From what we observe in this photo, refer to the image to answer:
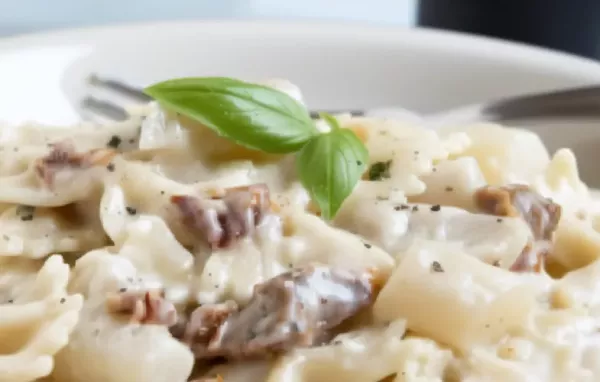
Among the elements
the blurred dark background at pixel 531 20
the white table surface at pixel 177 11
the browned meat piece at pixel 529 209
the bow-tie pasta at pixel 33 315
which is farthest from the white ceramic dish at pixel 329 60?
the bow-tie pasta at pixel 33 315

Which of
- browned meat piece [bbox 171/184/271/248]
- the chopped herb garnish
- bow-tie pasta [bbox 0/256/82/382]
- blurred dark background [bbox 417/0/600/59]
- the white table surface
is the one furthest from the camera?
the white table surface

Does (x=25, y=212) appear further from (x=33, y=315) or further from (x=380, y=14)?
(x=380, y=14)

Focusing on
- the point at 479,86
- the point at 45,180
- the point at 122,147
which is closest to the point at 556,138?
the point at 479,86

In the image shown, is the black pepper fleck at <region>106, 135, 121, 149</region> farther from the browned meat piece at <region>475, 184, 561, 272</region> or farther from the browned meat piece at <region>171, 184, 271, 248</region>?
the browned meat piece at <region>475, 184, 561, 272</region>

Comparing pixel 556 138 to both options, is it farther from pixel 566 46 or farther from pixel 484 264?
pixel 484 264

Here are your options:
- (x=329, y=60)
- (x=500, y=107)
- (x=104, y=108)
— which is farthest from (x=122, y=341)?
(x=329, y=60)

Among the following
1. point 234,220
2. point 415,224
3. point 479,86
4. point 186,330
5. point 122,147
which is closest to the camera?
point 186,330

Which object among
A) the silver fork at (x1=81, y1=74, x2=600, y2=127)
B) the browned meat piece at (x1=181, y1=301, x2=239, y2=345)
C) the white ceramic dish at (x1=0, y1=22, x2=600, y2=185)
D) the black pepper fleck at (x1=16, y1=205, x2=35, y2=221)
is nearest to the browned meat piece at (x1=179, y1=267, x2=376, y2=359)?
the browned meat piece at (x1=181, y1=301, x2=239, y2=345)
